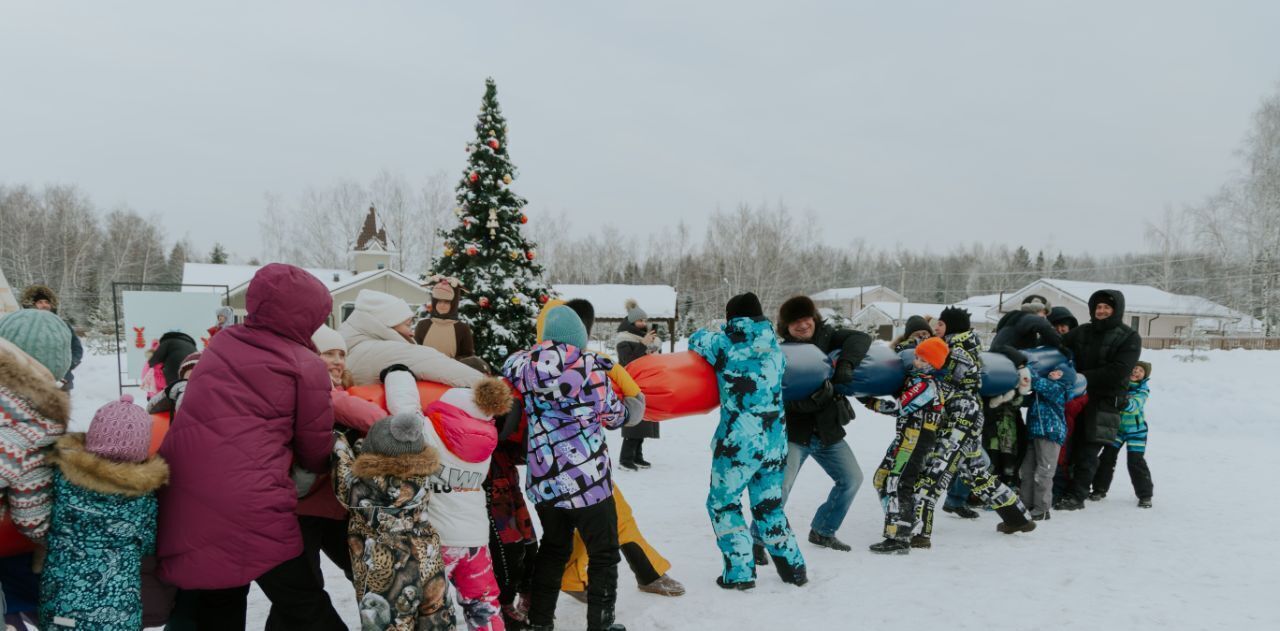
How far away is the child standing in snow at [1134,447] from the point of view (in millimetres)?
6586

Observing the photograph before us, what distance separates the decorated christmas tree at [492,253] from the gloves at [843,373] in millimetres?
7681

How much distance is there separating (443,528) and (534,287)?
9.54 m

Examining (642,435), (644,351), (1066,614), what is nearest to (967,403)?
(1066,614)

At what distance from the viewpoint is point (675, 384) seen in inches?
167

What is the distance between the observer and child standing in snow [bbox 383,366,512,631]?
9.87ft

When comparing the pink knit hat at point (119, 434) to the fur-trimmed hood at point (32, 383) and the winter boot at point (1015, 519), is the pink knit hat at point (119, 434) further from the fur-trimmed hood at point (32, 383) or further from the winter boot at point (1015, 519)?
the winter boot at point (1015, 519)

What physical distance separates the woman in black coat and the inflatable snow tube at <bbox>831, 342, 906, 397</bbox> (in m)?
3.34

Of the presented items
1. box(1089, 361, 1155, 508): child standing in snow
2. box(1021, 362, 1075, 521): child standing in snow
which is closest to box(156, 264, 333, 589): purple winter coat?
box(1021, 362, 1075, 521): child standing in snow

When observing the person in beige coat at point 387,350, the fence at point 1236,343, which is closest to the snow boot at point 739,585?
the person in beige coat at point 387,350

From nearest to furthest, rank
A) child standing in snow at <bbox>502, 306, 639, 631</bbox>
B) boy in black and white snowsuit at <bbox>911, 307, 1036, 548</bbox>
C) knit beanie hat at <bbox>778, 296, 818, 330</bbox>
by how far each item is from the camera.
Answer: child standing in snow at <bbox>502, 306, 639, 631</bbox> → knit beanie hat at <bbox>778, 296, 818, 330</bbox> → boy in black and white snowsuit at <bbox>911, 307, 1036, 548</bbox>

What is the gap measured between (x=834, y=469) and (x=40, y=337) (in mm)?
4768

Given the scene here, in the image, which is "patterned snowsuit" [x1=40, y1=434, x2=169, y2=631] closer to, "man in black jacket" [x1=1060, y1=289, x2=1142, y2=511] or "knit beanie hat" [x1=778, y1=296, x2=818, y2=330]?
"knit beanie hat" [x1=778, y1=296, x2=818, y2=330]

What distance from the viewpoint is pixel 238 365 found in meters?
2.58

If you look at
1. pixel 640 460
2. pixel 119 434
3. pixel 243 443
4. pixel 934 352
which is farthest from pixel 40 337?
pixel 640 460
